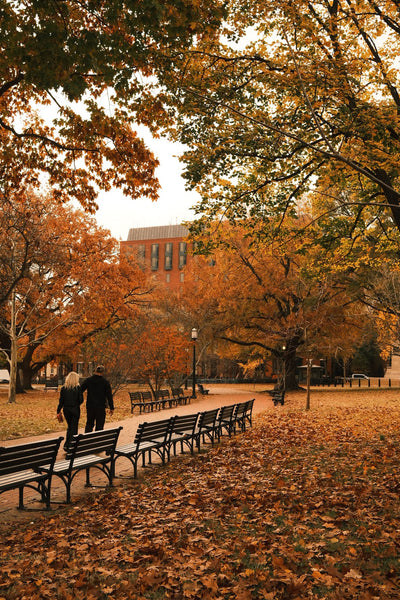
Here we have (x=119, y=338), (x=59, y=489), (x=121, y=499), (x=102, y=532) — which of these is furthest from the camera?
(x=119, y=338)

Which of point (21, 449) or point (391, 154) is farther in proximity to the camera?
point (391, 154)

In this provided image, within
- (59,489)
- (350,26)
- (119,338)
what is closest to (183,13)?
(350,26)

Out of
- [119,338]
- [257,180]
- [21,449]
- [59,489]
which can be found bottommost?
[59,489]

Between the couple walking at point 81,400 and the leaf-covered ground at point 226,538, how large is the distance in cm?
186

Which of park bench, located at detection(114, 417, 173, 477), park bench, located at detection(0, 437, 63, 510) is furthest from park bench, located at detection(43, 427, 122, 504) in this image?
park bench, located at detection(114, 417, 173, 477)

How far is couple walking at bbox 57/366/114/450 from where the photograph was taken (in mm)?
9578

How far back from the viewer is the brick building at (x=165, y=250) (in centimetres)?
9081

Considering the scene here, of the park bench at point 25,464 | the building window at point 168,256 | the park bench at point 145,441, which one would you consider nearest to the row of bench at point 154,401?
the park bench at point 145,441

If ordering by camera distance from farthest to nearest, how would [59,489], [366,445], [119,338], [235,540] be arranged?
1. [119,338]
2. [366,445]
3. [59,489]
4. [235,540]

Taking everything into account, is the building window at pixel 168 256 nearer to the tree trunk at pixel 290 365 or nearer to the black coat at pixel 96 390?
the tree trunk at pixel 290 365

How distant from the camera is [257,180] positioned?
478 inches

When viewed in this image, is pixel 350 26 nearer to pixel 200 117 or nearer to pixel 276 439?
pixel 200 117

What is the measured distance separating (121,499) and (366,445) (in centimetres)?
577

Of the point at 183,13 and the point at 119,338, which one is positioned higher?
the point at 183,13
